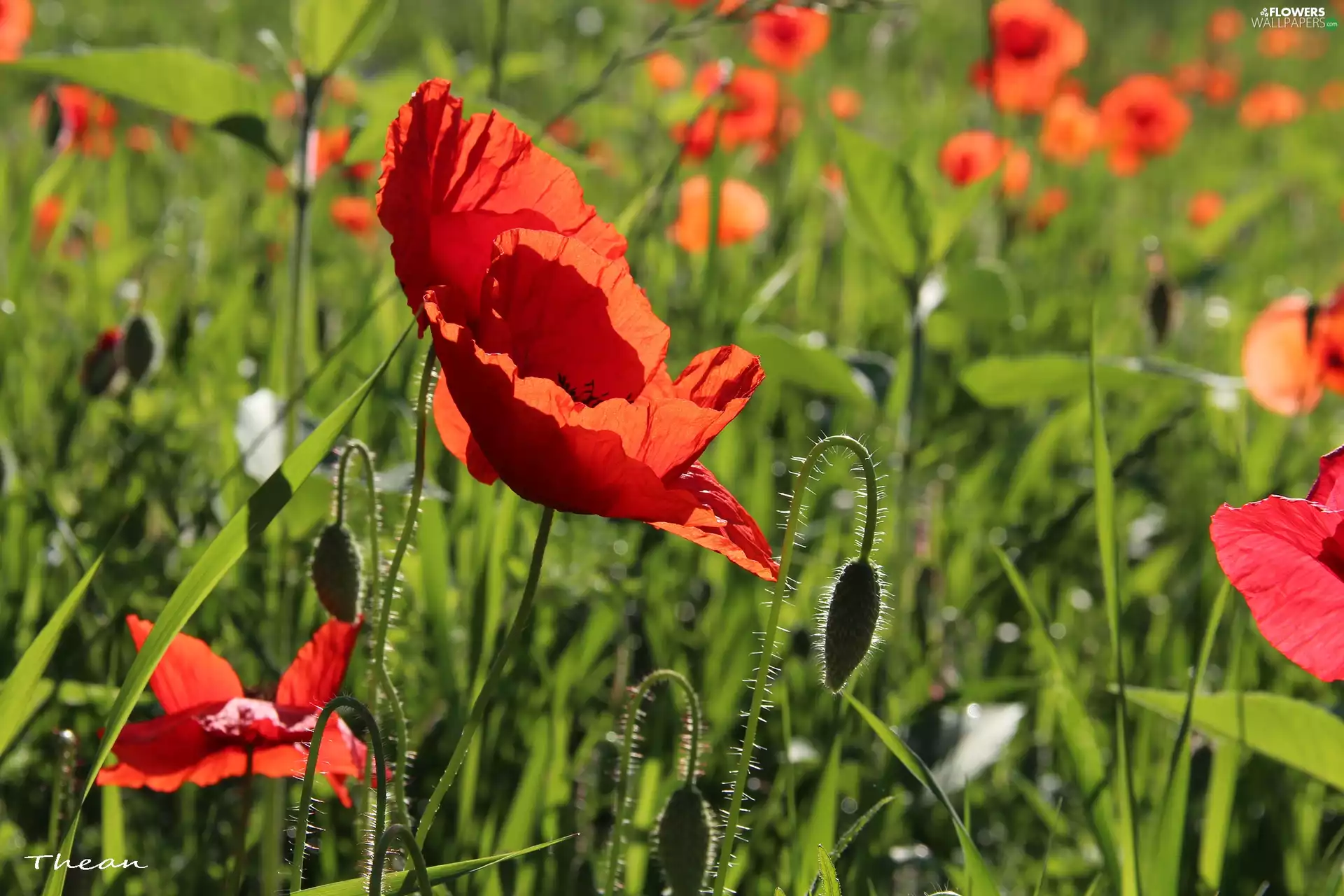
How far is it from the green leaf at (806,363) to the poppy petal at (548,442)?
33.1 inches

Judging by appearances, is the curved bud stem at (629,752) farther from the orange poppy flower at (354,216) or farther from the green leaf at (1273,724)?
the orange poppy flower at (354,216)

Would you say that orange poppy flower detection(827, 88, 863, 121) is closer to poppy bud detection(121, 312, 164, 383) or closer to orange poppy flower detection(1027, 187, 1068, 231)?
orange poppy flower detection(1027, 187, 1068, 231)

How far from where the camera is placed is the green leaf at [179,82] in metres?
1.43

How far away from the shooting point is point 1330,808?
1661mm

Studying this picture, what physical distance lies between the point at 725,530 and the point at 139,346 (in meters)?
1.28

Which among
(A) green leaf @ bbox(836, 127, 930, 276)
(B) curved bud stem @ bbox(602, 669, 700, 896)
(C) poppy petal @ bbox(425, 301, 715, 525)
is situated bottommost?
(B) curved bud stem @ bbox(602, 669, 700, 896)

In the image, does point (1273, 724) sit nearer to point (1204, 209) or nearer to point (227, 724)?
point (227, 724)

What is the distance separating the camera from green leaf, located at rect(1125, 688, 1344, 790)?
1127 millimetres

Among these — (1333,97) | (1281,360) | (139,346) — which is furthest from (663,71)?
(1333,97)

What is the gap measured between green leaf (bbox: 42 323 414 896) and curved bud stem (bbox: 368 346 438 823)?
0.07 m

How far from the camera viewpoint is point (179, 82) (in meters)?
1.48

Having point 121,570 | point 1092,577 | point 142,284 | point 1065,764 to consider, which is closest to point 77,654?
point 121,570

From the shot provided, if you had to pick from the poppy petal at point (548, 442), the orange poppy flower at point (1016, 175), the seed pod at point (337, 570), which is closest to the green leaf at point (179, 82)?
the seed pod at point (337, 570)

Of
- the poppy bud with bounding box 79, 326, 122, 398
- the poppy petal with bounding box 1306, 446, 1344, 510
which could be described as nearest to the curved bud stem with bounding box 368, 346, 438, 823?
the poppy petal with bounding box 1306, 446, 1344, 510
